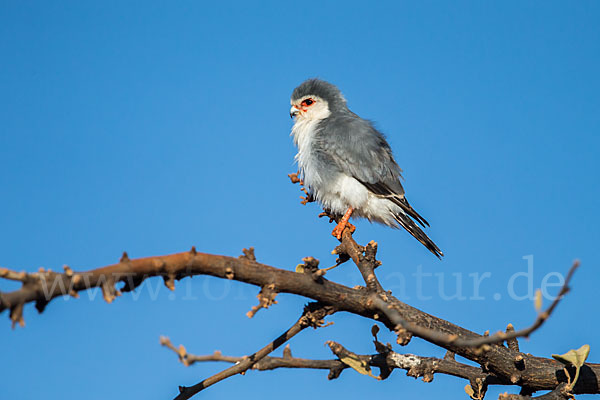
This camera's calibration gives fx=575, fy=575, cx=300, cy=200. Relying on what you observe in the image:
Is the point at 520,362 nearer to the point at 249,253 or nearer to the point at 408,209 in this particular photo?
the point at 249,253

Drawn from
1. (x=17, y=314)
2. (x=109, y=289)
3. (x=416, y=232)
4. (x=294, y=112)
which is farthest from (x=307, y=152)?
(x=17, y=314)

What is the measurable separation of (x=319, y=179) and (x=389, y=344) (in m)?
2.56

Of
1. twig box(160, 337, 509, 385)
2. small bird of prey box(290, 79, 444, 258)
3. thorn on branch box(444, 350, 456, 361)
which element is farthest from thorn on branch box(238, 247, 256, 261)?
small bird of prey box(290, 79, 444, 258)

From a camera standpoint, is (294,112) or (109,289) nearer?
(109,289)

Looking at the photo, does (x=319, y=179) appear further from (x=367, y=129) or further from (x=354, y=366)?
(x=354, y=366)

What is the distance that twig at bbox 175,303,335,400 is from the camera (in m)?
2.26

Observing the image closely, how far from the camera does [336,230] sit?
4.86m

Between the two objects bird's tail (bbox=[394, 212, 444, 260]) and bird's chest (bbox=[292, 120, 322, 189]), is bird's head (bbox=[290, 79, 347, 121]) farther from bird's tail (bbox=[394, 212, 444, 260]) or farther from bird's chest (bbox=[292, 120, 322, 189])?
bird's tail (bbox=[394, 212, 444, 260])

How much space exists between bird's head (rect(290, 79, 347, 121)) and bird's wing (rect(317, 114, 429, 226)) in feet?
1.96

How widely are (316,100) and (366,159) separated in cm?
111

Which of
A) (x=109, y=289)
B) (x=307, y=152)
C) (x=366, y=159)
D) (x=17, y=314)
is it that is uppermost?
(x=307, y=152)

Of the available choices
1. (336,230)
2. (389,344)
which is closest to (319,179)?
(336,230)

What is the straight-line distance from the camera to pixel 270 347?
2.45 metres

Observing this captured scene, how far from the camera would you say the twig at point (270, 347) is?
2.26 m
